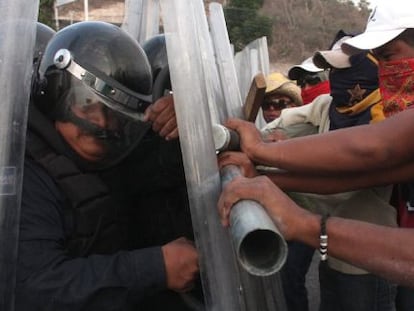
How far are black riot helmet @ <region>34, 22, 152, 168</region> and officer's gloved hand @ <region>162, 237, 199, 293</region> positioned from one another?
419 mm

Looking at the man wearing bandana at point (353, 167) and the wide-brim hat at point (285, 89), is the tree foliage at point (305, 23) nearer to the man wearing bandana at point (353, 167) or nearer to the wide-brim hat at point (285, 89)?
the wide-brim hat at point (285, 89)

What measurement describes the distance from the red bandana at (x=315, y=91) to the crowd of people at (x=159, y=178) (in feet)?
3.46

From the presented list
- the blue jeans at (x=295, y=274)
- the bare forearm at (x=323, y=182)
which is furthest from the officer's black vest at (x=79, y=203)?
the blue jeans at (x=295, y=274)

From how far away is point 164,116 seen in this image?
157 centimetres

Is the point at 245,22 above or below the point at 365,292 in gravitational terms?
above

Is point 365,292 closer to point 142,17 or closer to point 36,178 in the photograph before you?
point 36,178

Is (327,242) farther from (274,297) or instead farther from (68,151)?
(68,151)

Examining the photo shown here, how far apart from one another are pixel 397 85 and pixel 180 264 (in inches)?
41.4

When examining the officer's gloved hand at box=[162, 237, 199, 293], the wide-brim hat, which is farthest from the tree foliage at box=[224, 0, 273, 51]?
the officer's gloved hand at box=[162, 237, 199, 293]

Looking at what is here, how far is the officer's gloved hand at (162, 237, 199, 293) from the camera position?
4.23 ft

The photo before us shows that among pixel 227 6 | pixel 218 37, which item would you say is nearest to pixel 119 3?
pixel 227 6

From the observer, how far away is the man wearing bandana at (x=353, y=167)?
116cm

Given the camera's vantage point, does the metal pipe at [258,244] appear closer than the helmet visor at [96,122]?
Yes

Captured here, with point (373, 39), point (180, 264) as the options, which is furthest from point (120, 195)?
point (373, 39)
